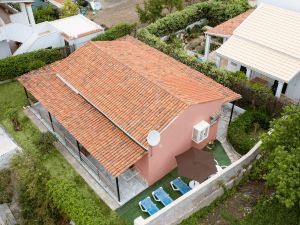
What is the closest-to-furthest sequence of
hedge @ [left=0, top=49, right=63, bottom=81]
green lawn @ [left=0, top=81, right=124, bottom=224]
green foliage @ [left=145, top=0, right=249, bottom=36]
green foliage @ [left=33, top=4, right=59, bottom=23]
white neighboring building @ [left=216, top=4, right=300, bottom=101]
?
green lawn @ [left=0, top=81, right=124, bottom=224] < white neighboring building @ [left=216, top=4, right=300, bottom=101] < hedge @ [left=0, top=49, right=63, bottom=81] < green foliage @ [left=145, top=0, right=249, bottom=36] < green foliage @ [left=33, top=4, right=59, bottom=23]

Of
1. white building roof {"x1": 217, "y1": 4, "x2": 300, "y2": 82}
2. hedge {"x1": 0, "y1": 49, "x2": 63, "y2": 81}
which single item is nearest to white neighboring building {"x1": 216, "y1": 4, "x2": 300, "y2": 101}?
white building roof {"x1": 217, "y1": 4, "x2": 300, "y2": 82}

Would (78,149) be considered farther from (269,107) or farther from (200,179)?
(269,107)

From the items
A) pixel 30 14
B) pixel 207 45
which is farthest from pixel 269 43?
pixel 30 14

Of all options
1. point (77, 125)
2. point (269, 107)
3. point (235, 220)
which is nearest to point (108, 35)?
point (77, 125)

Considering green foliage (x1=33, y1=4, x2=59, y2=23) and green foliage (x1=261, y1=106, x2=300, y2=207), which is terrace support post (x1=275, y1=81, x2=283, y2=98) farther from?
green foliage (x1=33, y1=4, x2=59, y2=23)

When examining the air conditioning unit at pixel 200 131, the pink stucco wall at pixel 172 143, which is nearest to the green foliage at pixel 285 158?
the air conditioning unit at pixel 200 131

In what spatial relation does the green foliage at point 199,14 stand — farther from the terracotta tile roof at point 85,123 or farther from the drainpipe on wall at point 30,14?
the terracotta tile roof at point 85,123
